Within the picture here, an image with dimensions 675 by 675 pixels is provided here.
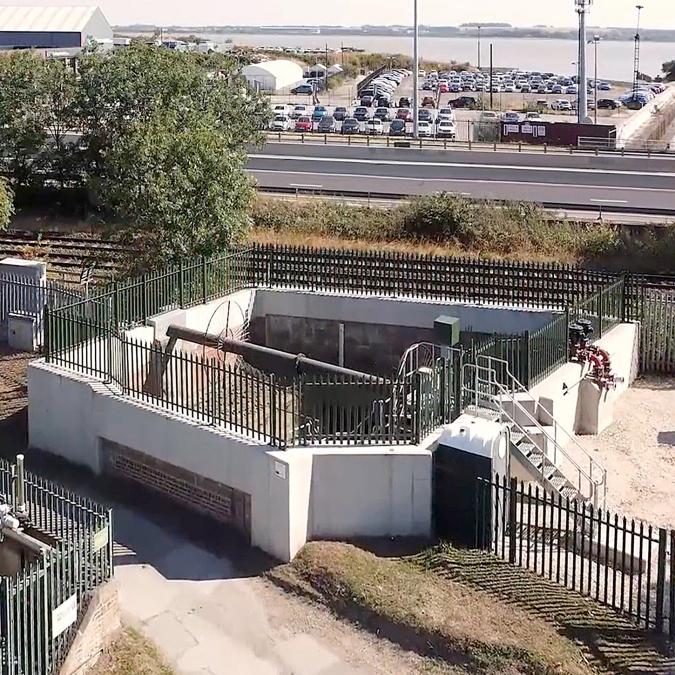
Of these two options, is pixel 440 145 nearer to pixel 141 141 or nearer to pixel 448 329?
pixel 141 141

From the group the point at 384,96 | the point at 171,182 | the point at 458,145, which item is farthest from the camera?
the point at 384,96

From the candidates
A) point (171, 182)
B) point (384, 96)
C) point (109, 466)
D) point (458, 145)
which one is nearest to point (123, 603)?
point (109, 466)

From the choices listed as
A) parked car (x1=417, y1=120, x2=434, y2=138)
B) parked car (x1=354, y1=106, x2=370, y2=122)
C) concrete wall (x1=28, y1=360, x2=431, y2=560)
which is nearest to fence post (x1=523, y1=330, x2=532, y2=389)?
concrete wall (x1=28, y1=360, x2=431, y2=560)

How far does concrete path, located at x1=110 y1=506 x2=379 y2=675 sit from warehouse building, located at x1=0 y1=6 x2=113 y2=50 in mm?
89825

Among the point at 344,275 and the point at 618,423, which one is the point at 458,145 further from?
the point at 618,423

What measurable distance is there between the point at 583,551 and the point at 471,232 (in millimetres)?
22061

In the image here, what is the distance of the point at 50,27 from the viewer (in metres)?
99.4

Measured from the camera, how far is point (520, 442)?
14.7 metres

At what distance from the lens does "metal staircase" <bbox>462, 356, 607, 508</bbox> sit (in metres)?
14.5

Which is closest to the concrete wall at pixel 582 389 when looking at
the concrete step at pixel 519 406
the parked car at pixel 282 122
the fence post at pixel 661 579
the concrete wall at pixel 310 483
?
the concrete step at pixel 519 406

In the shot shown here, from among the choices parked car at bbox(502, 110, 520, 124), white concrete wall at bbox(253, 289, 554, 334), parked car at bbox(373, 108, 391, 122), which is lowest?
white concrete wall at bbox(253, 289, 554, 334)

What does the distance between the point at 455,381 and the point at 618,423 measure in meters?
5.58

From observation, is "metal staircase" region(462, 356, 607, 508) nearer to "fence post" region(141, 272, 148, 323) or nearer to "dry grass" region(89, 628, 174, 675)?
"dry grass" region(89, 628, 174, 675)

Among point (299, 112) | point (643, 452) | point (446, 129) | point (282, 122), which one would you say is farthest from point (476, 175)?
point (299, 112)
